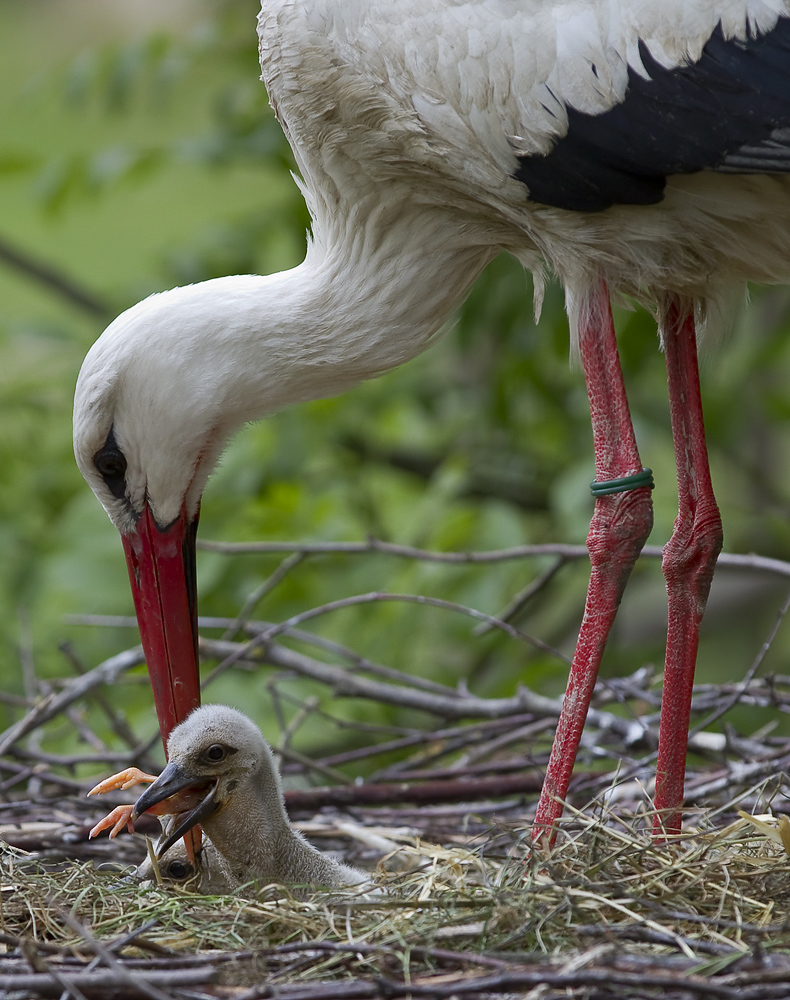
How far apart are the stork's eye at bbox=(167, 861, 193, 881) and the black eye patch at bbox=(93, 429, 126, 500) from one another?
31.5 inches

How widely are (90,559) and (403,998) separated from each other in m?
1.91

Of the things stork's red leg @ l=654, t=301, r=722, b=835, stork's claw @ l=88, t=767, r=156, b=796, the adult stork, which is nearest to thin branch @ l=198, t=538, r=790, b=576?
stork's red leg @ l=654, t=301, r=722, b=835

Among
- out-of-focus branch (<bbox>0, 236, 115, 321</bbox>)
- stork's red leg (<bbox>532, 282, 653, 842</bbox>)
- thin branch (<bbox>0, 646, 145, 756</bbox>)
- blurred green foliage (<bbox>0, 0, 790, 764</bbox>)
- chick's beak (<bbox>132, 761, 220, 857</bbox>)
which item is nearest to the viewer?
chick's beak (<bbox>132, 761, 220, 857</bbox>)

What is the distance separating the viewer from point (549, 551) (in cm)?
325

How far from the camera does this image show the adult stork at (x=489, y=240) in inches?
93.5

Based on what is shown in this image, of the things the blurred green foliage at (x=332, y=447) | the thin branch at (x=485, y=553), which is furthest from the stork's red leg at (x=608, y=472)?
the blurred green foliage at (x=332, y=447)

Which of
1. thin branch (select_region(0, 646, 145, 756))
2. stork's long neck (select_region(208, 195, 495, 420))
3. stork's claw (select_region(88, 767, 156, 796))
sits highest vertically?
stork's long neck (select_region(208, 195, 495, 420))

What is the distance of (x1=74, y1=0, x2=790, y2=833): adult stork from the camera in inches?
93.5

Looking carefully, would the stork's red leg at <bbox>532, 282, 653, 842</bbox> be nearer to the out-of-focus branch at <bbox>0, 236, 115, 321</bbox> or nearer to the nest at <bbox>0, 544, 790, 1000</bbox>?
the nest at <bbox>0, 544, 790, 1000</bbox>

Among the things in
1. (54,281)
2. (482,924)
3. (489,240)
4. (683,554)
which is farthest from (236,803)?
(54,281)

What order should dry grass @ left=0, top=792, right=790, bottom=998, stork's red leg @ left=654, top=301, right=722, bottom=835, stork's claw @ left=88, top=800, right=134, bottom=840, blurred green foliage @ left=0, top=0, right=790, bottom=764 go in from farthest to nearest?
blurred green foliage @ left=0, top=0, right=790, bottom=764
stork's red leg @ left=654, top=301, right=722, bottom=835
stork's claw @ left=88, top=800, right=134, bottom=840
dry grass @ left=0, top=792, right=790, bottom=998

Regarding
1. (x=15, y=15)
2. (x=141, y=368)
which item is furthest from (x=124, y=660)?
(x=15, y=15)

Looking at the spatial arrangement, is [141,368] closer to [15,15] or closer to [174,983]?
[174,983]

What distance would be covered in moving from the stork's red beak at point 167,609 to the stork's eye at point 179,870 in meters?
0.35
